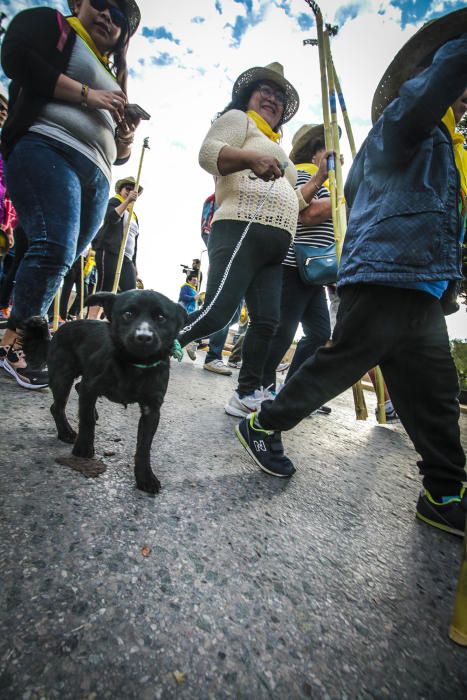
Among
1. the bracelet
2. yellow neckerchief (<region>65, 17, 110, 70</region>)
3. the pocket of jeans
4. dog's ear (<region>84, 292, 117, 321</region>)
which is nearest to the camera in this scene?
the pocket of jeans

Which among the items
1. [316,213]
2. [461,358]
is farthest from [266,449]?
[461,358]

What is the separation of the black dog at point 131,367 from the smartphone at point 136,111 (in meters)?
1.50

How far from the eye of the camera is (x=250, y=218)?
225cm

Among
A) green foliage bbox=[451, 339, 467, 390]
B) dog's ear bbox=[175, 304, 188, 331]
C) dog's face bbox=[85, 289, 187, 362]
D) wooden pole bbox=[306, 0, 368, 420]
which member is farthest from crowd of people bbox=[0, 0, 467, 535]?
green foliage bbox=[451, 339, 467, 390]

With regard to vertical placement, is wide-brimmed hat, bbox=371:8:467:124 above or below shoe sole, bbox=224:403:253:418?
above

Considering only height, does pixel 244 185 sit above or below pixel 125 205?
below

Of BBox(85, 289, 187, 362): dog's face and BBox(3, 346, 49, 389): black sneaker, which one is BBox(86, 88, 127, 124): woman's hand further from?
BBox(3, 346, 49, 389): black sneaker

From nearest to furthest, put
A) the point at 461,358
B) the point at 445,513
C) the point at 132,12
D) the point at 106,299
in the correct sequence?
the point at 445,513
the point at 106,299
the point at 132,12
the point at 461,358

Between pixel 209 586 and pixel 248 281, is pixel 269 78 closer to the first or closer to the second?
pixel 248 281

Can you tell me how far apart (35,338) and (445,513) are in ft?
8.17

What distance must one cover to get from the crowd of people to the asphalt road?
0.39 metres

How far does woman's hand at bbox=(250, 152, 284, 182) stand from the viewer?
202 centimetres

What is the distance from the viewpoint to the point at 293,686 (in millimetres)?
674

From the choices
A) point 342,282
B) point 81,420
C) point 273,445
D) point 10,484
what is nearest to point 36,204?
point 81,420
